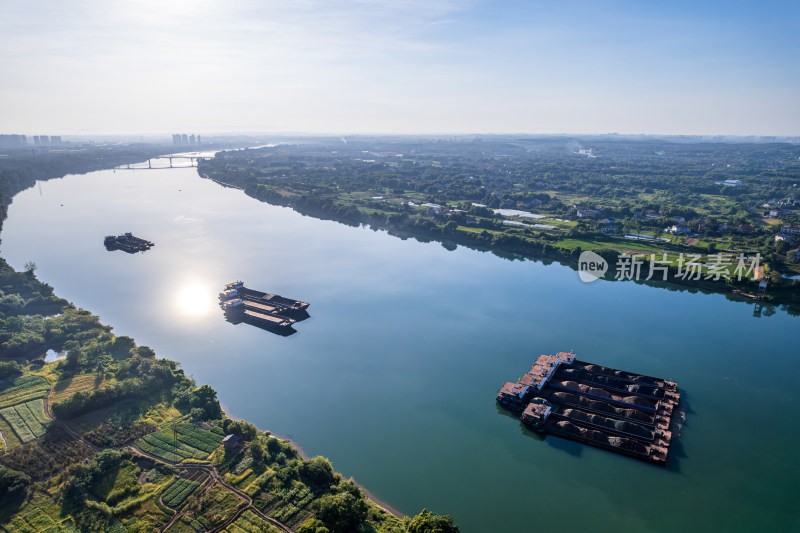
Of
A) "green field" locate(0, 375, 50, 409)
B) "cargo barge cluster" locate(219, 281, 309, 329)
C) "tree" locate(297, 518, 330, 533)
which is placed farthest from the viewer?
"cargo barge cluster" locate(219, 281, 309, 329)

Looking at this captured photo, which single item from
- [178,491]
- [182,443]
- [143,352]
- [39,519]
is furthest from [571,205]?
[39,519]

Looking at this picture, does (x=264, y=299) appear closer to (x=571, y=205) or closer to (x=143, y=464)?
(x=143, y=464)


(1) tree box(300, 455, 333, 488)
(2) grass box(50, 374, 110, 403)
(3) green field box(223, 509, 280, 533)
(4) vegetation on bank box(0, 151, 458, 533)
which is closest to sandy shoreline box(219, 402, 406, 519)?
(4) vegetation on bank box(0, 151, 458, 533)

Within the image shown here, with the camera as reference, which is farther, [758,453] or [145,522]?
[758,453]

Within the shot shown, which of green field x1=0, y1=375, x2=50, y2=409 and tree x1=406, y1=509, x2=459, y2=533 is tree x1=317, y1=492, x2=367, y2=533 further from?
green field x1=0, y1=375, x2=50, y2=409

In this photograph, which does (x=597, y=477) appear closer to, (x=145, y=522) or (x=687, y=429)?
(x=687, y=429)

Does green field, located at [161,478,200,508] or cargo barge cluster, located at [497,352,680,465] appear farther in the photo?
cargo barge cluster, located at [497,352,680,465]

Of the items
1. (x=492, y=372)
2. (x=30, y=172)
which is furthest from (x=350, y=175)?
(x=492, y=372)
